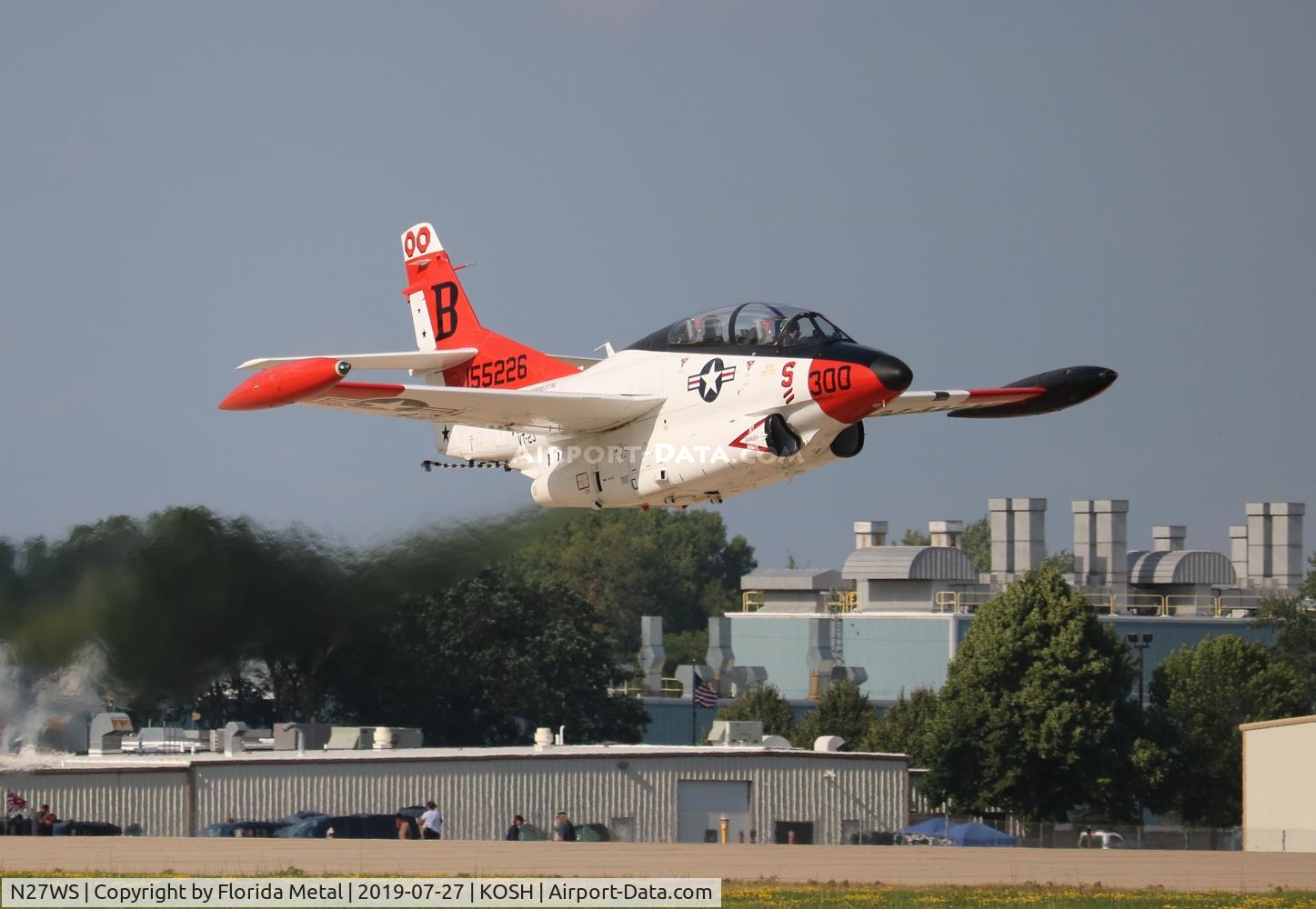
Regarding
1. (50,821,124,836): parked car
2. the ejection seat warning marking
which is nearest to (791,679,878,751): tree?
(50,821,124,836): parked car

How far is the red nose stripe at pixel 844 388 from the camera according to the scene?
1064 inches

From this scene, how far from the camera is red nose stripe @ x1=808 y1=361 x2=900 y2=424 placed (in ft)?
88.7

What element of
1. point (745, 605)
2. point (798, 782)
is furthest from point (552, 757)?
point (745, 605)

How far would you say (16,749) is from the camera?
3194 cm

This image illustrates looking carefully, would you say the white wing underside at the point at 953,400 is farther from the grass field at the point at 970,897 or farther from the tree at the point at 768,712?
the tree at the point at 768,712

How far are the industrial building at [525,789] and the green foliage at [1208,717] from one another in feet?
47.4

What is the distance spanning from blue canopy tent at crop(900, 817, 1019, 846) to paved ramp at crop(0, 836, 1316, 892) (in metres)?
8.42

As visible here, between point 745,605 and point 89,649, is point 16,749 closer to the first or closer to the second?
point 89,649

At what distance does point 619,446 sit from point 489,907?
8976 mm

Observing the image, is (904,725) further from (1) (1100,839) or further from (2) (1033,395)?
(2) (1033,395)

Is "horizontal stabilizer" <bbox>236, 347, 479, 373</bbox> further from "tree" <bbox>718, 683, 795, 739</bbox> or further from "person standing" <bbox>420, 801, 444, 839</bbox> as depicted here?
"tree" <bbox>718, 683, 795, 739</bbox>

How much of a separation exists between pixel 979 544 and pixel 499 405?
140 meters

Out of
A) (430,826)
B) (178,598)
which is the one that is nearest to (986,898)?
(430,826)

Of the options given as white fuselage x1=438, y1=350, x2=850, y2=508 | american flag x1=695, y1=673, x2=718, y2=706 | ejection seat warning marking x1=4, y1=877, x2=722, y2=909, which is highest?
white fuselage x1=438, y1=350, x2=850, y2=508
